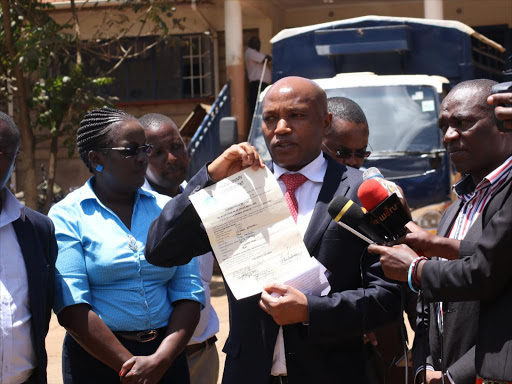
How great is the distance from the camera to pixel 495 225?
2.72m

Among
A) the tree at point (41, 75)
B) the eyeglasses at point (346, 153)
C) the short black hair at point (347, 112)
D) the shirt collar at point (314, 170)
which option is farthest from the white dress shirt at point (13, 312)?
the tree at point (41, 75)

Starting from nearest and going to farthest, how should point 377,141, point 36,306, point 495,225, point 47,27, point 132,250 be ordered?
point 495,225 < point 36,306 < point 132,250 < point 377,141 < point 47,27

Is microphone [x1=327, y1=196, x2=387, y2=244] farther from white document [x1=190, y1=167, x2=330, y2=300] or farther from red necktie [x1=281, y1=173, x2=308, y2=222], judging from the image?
red necktie [x1=281, y1=173, x2=308, y2=222]

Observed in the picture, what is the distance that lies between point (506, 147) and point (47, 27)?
898 cm

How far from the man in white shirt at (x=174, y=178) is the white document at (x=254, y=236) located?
5.44 feet

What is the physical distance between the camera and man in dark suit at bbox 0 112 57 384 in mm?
3492

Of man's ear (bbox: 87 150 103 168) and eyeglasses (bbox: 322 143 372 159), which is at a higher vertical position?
man's ear (bbox: 87 150 103 168)

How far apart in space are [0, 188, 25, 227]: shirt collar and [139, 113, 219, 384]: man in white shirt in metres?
1.34

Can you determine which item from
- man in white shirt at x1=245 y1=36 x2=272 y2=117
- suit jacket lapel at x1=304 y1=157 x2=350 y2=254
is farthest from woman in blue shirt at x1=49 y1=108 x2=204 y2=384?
man in white shirt at x1=245 y1=36 x2=272 y2=117

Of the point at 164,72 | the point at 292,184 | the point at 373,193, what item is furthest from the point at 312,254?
the point at 164,72

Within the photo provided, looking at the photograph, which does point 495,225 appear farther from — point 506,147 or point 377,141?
point 377,141

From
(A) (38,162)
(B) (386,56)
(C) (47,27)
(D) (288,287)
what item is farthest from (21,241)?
(A) (38,162)

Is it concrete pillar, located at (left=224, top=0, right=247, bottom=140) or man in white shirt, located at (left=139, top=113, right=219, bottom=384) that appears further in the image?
concrete pillar, located at (left=224, top=0, right=247, bottom=140)

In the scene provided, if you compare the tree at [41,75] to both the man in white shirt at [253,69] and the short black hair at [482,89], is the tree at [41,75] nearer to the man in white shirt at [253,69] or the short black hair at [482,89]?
the man in white shirt at [253,69]
